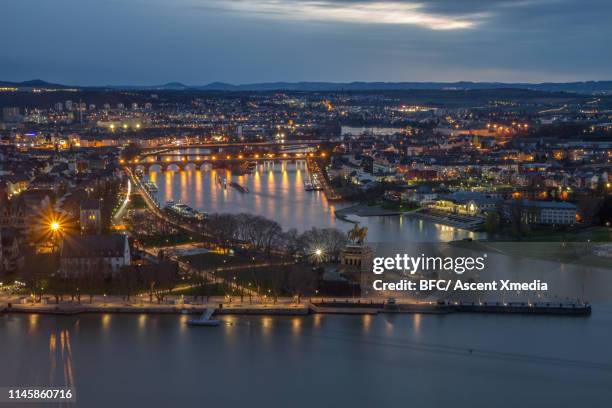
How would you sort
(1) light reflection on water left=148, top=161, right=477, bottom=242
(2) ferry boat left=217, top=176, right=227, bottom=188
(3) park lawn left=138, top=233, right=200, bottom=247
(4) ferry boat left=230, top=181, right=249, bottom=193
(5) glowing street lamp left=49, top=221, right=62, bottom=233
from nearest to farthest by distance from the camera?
(3) park lawn left=138, top=233, right=200, bottom=247 → (5) glowing street lamp left=49, top=221, right=62, bottom=233 → (1) light reflection on water left=148, top=161, right=477, bottom=242 → (4) ferry boat left=230, top=181, right=249, bottom=193 → (2) ferry boat left=217, top=176, right=227, bottom=188

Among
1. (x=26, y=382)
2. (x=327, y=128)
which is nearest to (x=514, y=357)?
(x=26, y=382)

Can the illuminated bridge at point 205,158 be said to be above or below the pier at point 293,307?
above

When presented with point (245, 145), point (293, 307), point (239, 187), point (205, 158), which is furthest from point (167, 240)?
point (245, 145)

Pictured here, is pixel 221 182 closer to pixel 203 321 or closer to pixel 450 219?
pixel 450 219

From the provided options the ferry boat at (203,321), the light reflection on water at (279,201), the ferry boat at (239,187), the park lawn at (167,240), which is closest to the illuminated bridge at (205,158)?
the light reflection on water at (279,201)

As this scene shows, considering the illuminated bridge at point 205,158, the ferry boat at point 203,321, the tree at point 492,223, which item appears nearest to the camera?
the ferry boat at point 203,321

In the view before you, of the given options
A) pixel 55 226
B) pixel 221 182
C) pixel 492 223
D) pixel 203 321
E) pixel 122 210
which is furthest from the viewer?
pixel 221 182

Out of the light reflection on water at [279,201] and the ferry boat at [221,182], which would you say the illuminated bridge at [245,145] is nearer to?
the light reflection on water at [279,201]

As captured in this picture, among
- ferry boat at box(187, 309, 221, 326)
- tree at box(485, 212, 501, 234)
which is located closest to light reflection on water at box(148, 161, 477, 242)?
tree at box(485, 212, 501, 234)

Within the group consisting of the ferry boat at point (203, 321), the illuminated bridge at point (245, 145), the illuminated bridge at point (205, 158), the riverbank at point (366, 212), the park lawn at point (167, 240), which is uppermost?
the illuminated bridge at point (245, 145)

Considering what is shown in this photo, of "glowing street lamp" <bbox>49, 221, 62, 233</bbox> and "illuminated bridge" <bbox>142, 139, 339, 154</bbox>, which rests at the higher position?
"illuminated bridge" <bbox>142, 139, 339, 154</bbox>

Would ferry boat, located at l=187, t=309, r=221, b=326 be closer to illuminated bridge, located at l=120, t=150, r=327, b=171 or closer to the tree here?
the tree
